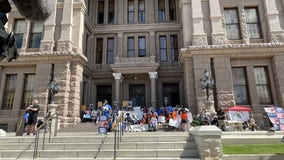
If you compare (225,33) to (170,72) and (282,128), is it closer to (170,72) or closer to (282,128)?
(170,72)

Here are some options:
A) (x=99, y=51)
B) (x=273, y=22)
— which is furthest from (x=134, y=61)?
(x=273, y=22)

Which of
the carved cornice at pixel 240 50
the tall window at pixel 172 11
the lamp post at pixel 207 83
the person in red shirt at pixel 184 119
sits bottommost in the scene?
the person in red shirt at pixel 184 119

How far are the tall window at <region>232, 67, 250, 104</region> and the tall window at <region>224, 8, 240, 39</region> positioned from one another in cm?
322

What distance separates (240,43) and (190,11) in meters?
5.36

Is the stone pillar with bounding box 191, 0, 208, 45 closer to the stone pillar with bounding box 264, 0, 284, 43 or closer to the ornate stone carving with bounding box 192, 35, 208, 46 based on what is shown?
the ornate stone carving with bounding box 192, 35, 208, 46

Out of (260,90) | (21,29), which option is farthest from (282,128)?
(21,29)

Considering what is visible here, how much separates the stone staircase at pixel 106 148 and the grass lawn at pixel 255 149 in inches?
59.5

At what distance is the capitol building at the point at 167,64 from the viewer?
684 inches

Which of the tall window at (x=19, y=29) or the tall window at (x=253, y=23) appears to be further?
the tall window at (x=19, y=29)

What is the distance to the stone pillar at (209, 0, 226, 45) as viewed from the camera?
1791cm

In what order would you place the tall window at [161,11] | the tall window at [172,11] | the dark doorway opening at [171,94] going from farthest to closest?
the tall window at [161,11], the tall window at [172,11], the dark doorway opening at [171,94]

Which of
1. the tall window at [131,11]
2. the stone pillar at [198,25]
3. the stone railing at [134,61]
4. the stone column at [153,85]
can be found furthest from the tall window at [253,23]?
the tall window at [131,11]

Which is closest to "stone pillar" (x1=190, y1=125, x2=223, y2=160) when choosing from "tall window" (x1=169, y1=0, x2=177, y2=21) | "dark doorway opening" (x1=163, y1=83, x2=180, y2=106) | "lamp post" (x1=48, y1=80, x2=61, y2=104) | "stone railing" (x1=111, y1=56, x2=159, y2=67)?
"lamp post" (x1=48, y1=80, x2=61, y2=104)

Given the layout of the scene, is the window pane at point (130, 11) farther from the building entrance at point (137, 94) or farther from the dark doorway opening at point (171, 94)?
the dark doorway opening at point (171, 94)
